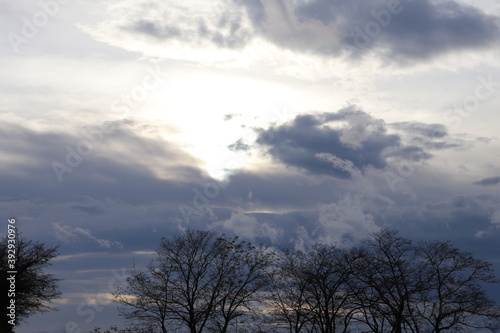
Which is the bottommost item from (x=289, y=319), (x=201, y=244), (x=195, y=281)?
(x=289, y=319)

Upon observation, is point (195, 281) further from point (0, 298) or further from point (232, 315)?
point (0, 298)

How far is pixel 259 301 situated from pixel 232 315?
3.68 metres

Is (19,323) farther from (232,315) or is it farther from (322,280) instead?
(322,280)

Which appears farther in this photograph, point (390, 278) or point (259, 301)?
point (259, 301)

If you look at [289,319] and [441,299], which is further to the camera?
[289,319]

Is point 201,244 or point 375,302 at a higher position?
point 201,244

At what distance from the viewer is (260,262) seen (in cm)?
6488

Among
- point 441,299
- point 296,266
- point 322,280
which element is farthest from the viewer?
point 296,266

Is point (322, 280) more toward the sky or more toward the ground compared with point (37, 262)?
more toward the ground

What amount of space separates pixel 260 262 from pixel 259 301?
14.2ft

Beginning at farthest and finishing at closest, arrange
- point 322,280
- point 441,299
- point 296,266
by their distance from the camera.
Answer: point 296,266, point 322,280, point 441,299

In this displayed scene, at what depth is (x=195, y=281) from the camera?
62.4m

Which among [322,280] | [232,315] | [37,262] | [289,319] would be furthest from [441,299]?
[37,262]

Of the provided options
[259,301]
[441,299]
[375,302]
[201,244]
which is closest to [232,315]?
[259,301]
